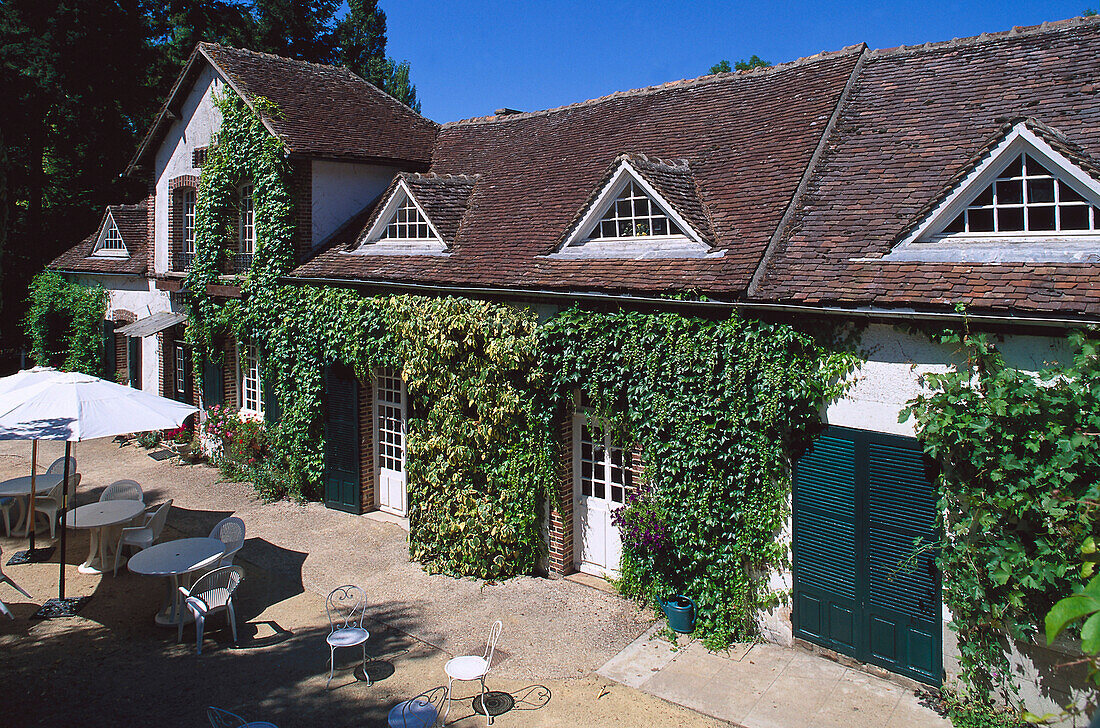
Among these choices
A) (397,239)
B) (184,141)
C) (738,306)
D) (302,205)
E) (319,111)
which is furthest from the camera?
(184,141)

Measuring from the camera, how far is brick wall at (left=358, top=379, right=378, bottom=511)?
12781 millimetres

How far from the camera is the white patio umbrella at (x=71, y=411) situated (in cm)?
858

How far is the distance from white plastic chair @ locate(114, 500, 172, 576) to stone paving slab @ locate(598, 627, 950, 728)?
22.2ft

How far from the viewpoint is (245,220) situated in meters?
15.4

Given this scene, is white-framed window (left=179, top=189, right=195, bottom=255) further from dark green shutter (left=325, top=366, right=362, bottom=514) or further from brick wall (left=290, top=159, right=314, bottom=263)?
dark green shutter (left=325, top=366, right=362, bottom=514)

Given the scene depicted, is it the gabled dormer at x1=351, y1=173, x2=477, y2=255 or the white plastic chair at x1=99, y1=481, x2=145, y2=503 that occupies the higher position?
the gabled dormer at x1=351, y1=173, x2=477, y2=255

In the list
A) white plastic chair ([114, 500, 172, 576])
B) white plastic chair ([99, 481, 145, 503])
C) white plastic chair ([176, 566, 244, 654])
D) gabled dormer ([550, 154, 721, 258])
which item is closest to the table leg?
white plastic chair ([114, 500, 172, 576])

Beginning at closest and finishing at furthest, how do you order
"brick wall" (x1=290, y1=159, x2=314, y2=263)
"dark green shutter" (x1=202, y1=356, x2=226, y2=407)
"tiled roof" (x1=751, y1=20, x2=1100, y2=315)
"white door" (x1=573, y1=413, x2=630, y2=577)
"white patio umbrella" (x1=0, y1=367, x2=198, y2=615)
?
"tiled roof" (x1=751, y1=20, x2=1100, y2=315)
"white patio umbrella" (x1=0, y1=367, x2=198, y2=615)
"white door" (x1=573, y1=413, x2=630, y2=577)
"brick wall" (x1=290, y1=159, x2=314, y2=263)
"dark green shutter" (x1=202, y1=356, x2=226, y2=407)

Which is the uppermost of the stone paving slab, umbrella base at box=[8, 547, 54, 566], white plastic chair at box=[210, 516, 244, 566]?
white plastic chair at box=[210, 516, 244, 566]

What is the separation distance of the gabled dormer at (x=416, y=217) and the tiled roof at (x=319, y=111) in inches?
71.7

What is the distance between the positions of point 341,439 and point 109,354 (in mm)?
10253

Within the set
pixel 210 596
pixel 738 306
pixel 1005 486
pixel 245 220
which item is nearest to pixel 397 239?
pixel 245 220

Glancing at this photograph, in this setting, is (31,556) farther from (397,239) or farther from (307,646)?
(397,239)

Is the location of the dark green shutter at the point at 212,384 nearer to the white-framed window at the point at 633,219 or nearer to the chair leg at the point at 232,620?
the chair leg at the point at 232,620
